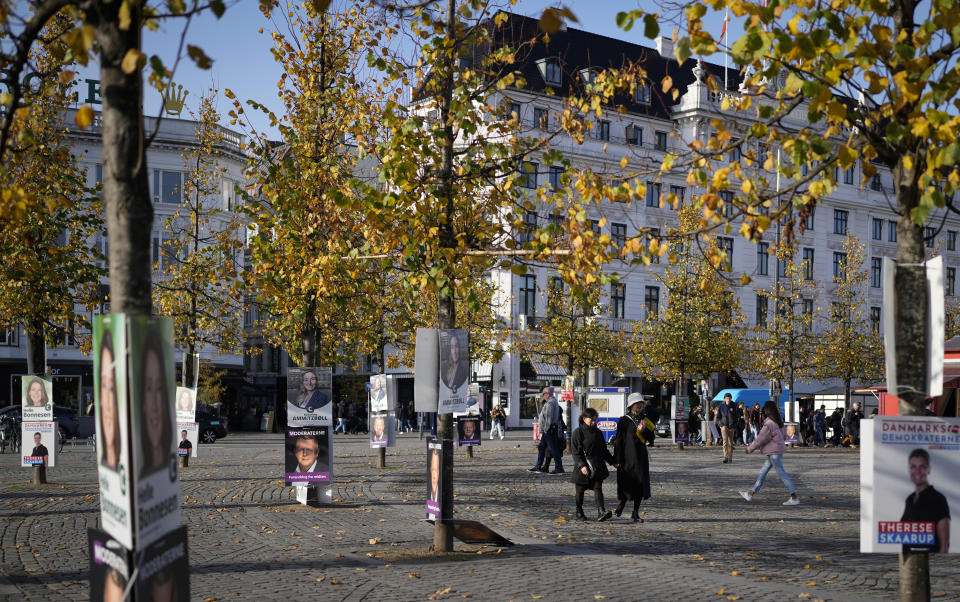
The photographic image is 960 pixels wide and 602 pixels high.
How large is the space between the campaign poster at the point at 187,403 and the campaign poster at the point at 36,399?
3321 millimetres

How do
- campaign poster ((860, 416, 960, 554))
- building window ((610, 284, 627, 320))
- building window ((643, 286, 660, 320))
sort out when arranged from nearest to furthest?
campaign poster ((860, 416, 960, 554)) < building window ((610, 284, 627, 320)) < building window ((643, 286, 660, 320))

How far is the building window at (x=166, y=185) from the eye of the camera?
60344 millimetres

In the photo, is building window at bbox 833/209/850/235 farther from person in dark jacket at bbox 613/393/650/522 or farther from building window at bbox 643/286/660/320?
person in dark jacket at bbox 613/393/650/522

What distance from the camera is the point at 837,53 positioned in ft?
23.5

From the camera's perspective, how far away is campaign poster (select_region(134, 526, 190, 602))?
5309 mm

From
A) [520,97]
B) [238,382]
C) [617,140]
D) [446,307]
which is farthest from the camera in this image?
[238,382]

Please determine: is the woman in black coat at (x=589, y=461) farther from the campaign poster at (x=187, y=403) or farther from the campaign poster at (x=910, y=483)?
the campaign poster at (x=187, y=403)

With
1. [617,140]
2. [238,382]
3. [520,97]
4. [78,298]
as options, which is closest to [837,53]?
[78,298]

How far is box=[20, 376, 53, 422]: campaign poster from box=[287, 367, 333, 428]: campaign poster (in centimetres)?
641

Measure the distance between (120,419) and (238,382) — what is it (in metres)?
61.9

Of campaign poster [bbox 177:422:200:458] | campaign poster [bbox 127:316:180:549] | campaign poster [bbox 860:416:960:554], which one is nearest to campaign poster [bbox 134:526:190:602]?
campaign poster [bbox 127:316:180:549]

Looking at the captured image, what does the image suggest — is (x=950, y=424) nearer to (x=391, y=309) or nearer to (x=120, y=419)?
(x=120, y=419)

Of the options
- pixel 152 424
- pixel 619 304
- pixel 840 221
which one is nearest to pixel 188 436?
pixel 152 424

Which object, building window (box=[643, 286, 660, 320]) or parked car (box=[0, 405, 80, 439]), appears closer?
parked car (box=[0, 405, 80, 439])
